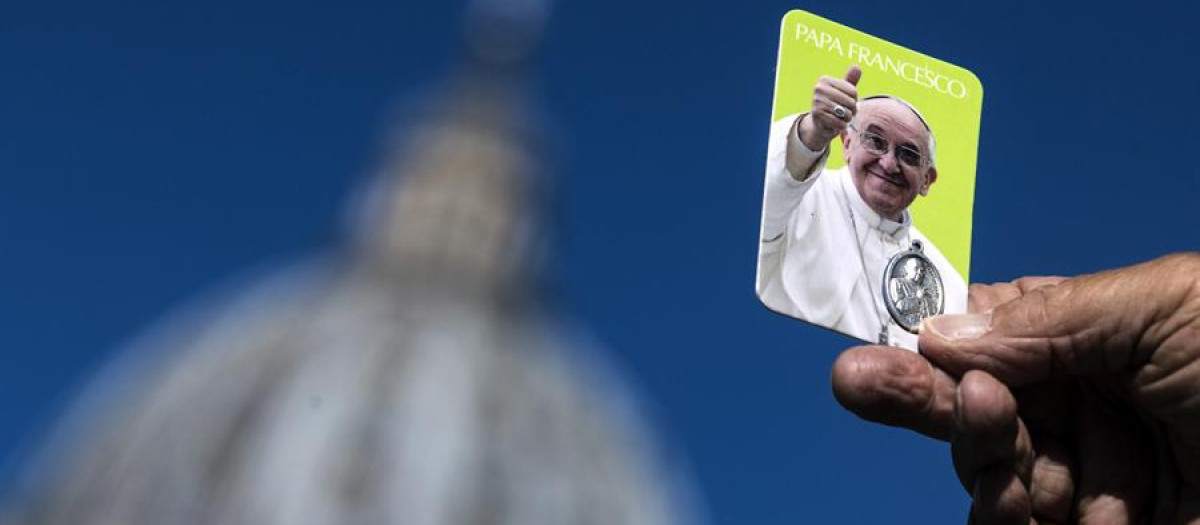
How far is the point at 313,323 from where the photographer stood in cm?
3928

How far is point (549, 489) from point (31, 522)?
12.1m

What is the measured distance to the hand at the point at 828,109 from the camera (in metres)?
1.36

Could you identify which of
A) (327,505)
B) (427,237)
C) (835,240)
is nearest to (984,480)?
(835,240)

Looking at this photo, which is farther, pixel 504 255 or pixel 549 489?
pixel 504 255

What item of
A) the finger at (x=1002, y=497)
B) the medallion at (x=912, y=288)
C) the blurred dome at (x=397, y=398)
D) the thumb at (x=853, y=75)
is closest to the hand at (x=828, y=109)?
the thumb at (x=853, y=75)

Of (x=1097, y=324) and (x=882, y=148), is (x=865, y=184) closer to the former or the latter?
(x=882, y=148)

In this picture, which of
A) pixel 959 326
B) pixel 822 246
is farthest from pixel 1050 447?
pixel 822 246

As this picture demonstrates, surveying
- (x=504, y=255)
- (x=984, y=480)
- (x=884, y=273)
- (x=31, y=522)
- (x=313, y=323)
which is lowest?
(x=984, y=480)

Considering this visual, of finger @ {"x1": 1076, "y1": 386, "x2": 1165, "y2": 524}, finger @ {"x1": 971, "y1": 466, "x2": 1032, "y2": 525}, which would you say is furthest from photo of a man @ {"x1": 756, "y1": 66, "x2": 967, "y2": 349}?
finger @ {"x1": 1076, "y1": 386, "x2": 1165, "y2": 524}

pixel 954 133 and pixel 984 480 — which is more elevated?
pixel 954 133

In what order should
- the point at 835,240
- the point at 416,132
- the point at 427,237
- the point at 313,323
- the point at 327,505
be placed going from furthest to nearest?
1. the point at 416,132
2. the point at 427,237
3. the point at 313,323
4. the point at 327,505
5. the point at 835,240

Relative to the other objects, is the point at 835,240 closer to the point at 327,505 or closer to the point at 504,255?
the point at 327,505

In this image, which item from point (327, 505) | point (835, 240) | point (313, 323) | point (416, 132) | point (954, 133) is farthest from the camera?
point (416, 132)

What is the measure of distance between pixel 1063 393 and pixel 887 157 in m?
0.43
